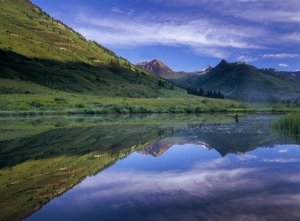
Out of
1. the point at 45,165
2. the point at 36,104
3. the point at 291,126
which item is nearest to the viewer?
the point at 45,165

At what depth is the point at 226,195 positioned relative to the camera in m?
15.1

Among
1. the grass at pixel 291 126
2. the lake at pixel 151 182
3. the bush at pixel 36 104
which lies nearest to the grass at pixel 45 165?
the lake at pixel 151 182

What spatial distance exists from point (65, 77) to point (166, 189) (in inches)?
6844

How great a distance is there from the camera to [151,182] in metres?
18.0

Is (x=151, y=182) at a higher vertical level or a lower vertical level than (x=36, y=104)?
lower

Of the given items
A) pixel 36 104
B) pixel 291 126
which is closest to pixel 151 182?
pixel 291 126

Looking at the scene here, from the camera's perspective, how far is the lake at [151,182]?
12.9m

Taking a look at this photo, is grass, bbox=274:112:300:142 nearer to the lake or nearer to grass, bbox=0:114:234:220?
the lake

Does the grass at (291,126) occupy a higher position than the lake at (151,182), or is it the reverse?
the grass at (291,126)

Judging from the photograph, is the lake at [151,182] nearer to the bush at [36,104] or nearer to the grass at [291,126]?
the grass at [291,126]

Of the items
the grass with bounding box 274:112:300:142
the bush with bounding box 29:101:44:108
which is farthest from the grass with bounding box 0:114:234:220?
the bush with bounding box 29:101:44:108

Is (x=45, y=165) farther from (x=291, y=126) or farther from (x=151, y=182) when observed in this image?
(x=291, y=126)

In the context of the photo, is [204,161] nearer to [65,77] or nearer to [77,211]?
[77,211]

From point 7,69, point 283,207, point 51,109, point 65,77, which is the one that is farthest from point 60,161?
point 65,77
